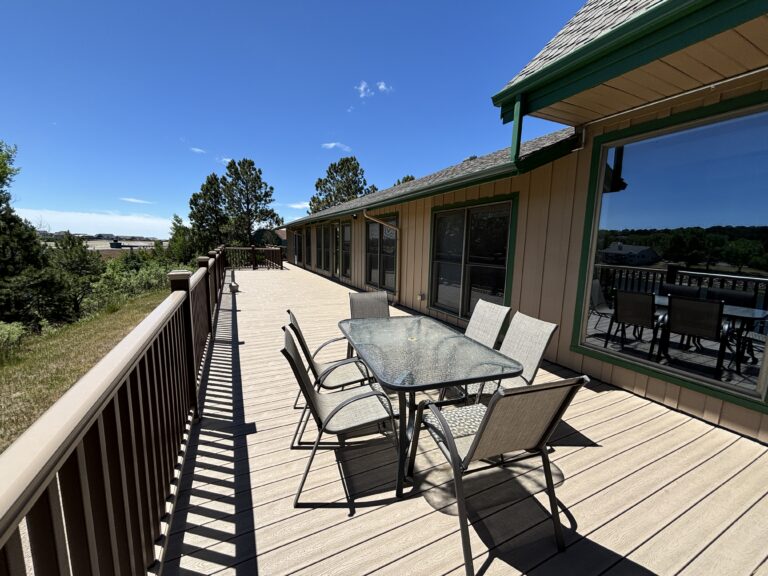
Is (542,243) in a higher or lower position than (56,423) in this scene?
higher

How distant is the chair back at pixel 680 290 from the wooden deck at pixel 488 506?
187 cm

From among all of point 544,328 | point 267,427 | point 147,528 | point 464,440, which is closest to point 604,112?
point 544,328

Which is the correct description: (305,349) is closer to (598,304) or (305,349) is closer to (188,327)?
(188,327)

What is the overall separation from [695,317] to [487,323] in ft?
6.78

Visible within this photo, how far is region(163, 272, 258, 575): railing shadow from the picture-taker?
4.87ft

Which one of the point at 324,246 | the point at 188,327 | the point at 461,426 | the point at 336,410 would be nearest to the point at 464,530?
the point at 461,426

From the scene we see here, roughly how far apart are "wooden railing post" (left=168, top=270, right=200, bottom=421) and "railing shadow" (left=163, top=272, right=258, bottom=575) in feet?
0.80

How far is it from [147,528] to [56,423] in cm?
100

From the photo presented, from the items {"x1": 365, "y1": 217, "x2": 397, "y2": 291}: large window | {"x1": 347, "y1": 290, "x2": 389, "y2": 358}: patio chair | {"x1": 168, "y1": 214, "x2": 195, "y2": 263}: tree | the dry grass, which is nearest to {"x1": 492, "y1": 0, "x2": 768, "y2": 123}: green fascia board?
{"x1": 347, "y1": 290, "x2": 389, "y2": 358}: patio chair

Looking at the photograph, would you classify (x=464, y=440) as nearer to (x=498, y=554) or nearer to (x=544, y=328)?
(x=498, y=554)

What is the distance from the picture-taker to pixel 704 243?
3.50 m

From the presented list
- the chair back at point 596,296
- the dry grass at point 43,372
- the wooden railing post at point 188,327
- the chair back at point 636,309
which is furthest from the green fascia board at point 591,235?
the dry grass at point 43,372

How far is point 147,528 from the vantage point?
1.37 meters

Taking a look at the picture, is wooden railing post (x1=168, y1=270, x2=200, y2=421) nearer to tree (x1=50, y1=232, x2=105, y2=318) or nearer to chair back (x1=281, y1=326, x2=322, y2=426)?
chair back (x1=281, y1=326, x2=322, y2=426)
